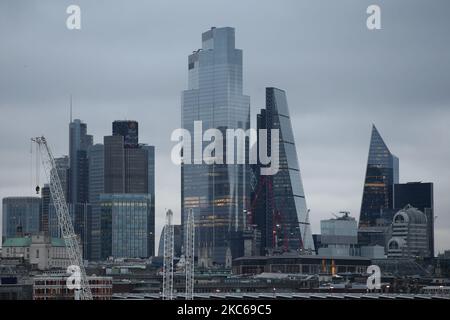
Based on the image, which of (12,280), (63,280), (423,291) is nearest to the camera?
(63,280)
